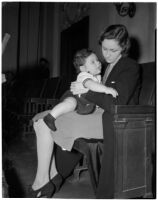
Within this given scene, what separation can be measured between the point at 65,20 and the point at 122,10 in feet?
6.74

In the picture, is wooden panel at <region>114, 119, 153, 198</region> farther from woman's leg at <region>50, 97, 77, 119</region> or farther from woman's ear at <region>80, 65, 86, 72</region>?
woman's ear at <region>80, 65, 86, 72</region>

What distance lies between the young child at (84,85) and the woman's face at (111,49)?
5.5 inches

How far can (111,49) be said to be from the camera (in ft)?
4.33

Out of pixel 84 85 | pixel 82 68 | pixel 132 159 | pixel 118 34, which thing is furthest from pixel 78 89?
pixel 132 159

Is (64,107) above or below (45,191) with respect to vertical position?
above

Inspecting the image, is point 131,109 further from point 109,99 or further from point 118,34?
point 118,34

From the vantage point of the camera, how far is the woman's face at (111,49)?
1292mm

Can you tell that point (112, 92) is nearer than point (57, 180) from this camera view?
Yes

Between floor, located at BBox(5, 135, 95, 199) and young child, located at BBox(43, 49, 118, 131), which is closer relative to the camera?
young child, located at BBox(43, 49, 118, 131)

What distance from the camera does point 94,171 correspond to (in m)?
1.27

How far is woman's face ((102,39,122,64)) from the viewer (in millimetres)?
1292

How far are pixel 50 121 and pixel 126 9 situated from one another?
2421mm

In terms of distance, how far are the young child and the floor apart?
51 cm

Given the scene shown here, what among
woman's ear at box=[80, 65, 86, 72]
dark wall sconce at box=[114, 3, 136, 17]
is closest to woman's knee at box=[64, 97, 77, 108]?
woman's ear at box=[80, 65, 86, 72]
